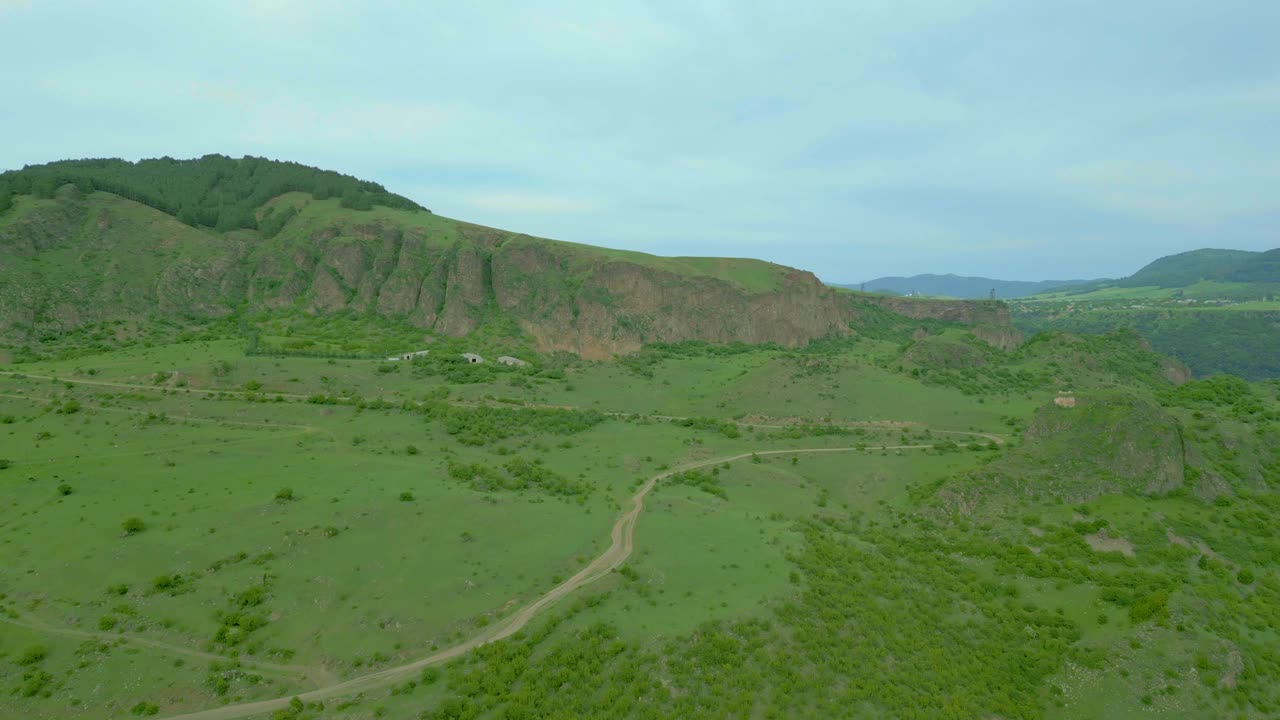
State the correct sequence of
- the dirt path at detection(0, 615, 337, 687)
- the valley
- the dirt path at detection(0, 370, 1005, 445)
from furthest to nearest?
1. the dirt path at detection(0, 370, 1005, 445)
2. the valley
3. the dirt path at detection(0, 615, 337, 687)

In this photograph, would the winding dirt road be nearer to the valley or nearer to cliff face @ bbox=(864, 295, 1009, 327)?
the valley

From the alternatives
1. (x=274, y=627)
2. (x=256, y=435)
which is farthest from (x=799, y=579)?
(x=256, y=435)

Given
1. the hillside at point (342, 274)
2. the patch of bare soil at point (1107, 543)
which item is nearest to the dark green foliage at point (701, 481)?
the patch of bare soil at point (1107, 543)

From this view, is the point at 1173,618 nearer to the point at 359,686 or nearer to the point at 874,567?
the point at 874,567

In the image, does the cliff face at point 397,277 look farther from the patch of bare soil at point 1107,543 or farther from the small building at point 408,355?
the patch of bare soil at point 1107,543

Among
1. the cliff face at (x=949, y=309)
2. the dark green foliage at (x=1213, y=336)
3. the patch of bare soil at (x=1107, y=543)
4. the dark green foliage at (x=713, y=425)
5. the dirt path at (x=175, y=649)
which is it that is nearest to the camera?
the dirt path at (x=175, y=649)

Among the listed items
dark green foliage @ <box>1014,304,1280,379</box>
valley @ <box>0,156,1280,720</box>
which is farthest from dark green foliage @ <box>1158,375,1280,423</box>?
dark green foliage @ <box>1014,304,1280,379</box>
